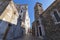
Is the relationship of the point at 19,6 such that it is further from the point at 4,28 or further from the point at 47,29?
the point at 47,29

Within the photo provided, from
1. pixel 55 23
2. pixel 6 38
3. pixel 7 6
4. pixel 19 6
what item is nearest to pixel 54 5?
pixel 55 23

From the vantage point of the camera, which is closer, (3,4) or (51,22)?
(51,22)

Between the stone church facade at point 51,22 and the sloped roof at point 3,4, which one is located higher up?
the sloped roof at point 3,4

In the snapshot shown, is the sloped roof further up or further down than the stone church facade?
further up

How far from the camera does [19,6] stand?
30156 millimetres

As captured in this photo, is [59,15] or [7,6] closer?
[59,15]

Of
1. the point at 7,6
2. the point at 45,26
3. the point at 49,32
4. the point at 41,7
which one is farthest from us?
the point at 7,6

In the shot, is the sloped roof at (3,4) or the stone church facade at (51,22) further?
the sloped roof at (3,4)

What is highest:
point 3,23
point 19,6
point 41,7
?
point 19,6

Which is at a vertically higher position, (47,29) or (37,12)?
(37,12)

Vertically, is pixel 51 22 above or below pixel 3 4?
below

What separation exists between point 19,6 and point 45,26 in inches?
804

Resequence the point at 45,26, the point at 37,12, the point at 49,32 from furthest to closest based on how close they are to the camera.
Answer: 1. the point at 37,12
2. the point at 45,26
3. the point at 49,32

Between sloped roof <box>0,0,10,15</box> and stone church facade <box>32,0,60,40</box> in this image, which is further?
sloped roof <box>0,0,10,15</box>
